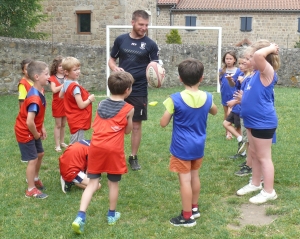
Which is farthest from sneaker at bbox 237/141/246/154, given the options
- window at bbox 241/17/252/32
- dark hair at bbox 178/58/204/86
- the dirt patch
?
window at bbox 241/17/252/32

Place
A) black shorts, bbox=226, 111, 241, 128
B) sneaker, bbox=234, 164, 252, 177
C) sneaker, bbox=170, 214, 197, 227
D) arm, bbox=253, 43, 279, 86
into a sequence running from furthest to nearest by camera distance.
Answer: black shorts, bbox=226, 111, 241, 128 < sneaker, bbox=234, 164, 252, 177 < arm, bbox=253, 43, 279, 86 < sneaker, bbox=170, 214, 197, 227

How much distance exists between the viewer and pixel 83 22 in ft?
78.4

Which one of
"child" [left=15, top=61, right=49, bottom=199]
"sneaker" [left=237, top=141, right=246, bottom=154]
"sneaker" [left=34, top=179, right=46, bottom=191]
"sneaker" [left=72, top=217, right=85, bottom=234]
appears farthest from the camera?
"sneaker" [left=237, top=141, right=246, bottom=154]

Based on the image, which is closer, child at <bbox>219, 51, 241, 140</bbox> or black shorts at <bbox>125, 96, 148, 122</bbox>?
black shorts at <bbox>125, 96, 148, 122</bbox>

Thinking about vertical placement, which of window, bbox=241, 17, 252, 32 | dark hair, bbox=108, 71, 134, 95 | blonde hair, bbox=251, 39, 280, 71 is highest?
window, bbox=241, 17, 252, 32

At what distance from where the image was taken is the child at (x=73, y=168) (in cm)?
526

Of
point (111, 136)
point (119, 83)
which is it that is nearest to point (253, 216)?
point (111, 136)

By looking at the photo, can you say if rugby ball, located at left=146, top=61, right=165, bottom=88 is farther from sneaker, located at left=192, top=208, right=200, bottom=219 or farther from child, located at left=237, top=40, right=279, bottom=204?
sneaker, located at left=192, top=208, right=200, bottom=219

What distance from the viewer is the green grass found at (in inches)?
161

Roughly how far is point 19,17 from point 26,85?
1125 centimetres

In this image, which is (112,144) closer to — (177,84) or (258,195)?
(258,195)

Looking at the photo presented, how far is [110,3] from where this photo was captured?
74.9 feet

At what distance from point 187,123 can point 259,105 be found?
106cm

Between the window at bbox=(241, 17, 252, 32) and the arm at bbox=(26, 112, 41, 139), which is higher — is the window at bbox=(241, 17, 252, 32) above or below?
above
